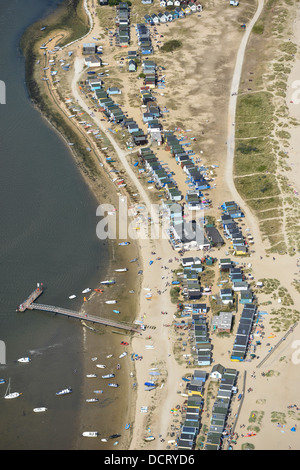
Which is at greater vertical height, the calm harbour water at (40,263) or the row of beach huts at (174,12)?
the row of beach huts at (174,12)

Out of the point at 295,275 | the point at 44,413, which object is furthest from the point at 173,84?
the point at 44,413

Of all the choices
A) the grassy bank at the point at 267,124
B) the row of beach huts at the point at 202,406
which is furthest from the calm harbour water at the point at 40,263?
the grassy bank at the point at 267,124

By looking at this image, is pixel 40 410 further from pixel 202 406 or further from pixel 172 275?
pixel 172 275

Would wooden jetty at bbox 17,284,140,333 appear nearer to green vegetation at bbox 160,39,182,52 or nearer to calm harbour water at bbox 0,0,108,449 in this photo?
calm harbour water at bbox 0,0,108,449

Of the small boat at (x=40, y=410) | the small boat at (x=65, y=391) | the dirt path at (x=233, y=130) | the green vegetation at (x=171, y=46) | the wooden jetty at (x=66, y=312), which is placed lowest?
the small boat at (x=40, y=410)

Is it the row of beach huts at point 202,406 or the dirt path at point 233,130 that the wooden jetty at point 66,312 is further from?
the dirt path at point 233,130

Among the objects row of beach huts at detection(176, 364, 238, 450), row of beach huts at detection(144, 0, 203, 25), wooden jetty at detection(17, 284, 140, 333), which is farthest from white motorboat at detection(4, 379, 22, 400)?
row of beach huts at detection(144, 0, 203, 25)

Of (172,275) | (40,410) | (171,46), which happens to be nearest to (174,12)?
(171,46)
